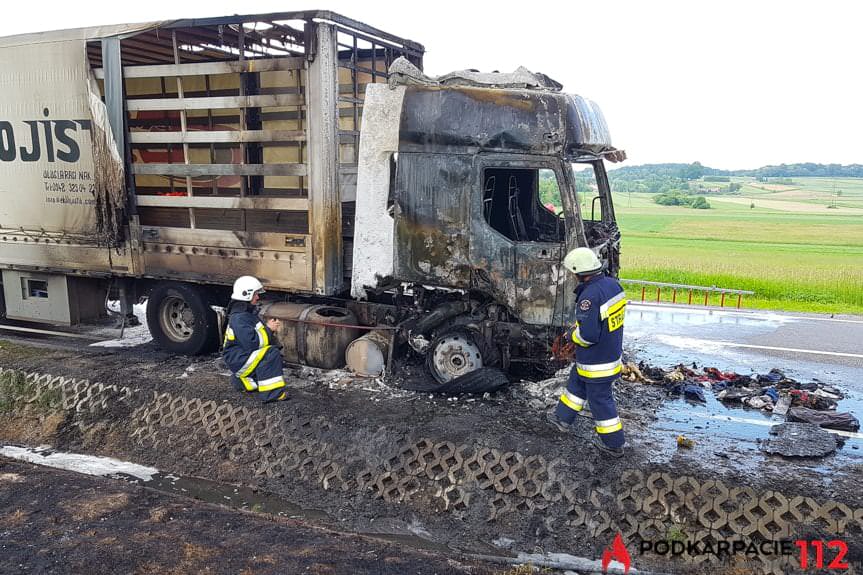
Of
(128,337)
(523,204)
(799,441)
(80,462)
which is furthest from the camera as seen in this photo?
(128,337)

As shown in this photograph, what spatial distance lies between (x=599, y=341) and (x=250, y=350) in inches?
136

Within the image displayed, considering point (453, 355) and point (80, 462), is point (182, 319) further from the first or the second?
point (453, 355)

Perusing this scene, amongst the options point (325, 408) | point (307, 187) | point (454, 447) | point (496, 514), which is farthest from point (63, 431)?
point (496, 514)

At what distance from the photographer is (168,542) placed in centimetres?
464

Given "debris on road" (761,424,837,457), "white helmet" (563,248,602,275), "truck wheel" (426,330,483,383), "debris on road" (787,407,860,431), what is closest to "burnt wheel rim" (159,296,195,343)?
"truck wheel" (426,330,483,383)

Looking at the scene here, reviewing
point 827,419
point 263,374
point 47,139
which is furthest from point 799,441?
point 47,139

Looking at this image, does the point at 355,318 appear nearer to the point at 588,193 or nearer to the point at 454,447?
the point at 454,447

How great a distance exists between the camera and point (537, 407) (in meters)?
6.61

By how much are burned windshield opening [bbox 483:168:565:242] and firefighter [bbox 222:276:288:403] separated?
8.46ft

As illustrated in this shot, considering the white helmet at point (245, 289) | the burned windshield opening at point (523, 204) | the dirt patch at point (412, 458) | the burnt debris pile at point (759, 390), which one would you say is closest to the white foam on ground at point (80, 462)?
the dirt patch at point (412, 458)

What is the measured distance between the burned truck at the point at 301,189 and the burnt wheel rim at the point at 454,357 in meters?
0.02

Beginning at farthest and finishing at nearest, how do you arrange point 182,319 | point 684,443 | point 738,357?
point 738,357, point 182,319, point 684,443

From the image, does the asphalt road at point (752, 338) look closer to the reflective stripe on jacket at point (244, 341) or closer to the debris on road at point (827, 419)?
the debris on road at point (827, 419)

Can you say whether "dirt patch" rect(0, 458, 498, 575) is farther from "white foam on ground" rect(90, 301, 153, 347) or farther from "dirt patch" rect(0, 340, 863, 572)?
"white foam on ground" rect(90, 301, 153, 347)
